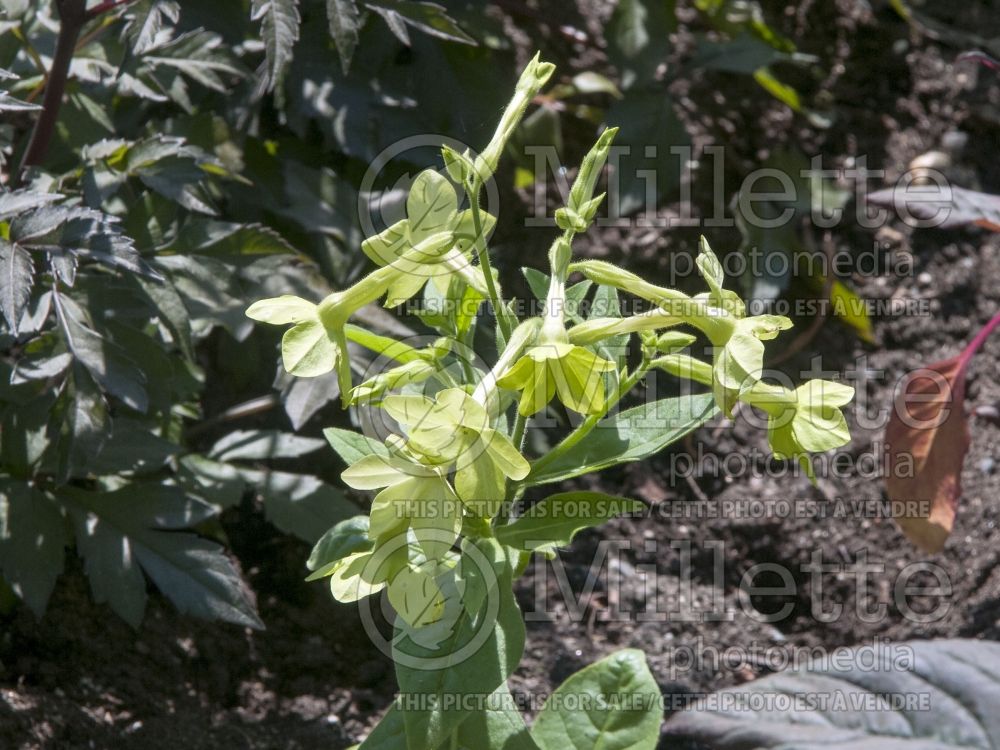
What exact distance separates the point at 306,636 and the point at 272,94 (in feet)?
3.34

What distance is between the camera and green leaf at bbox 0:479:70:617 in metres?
1.45

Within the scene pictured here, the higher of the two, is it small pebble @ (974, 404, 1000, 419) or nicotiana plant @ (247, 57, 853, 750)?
nicotiana plant @ (247, 57, 853, 750)

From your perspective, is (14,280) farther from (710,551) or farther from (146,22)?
(710,551)

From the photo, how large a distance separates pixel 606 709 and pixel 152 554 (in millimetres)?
680

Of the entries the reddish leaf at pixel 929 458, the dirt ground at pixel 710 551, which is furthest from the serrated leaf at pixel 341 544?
the reddish leaf at pixel 929 458

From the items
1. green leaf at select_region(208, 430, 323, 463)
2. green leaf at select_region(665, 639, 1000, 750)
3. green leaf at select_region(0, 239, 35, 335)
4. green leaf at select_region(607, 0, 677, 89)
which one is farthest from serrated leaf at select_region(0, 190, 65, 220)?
green leaf at select_region(607, 0, 677, 89)

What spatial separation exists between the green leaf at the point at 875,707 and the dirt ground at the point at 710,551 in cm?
53

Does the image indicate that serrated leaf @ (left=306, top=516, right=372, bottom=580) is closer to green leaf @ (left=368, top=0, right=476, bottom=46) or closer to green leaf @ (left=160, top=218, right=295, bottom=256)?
green leaf @ (left=160, top=218, right=295, bottom=256)

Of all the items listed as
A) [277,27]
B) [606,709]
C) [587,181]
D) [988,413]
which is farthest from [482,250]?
[988,413]

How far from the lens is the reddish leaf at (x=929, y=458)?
1.77m

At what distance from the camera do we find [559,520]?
1204 mm

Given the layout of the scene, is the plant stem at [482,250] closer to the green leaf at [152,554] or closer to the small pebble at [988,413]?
the green leaf at [152,554]

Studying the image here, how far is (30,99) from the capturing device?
1651mm

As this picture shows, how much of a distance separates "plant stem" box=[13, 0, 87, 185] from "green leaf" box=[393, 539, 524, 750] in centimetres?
86
